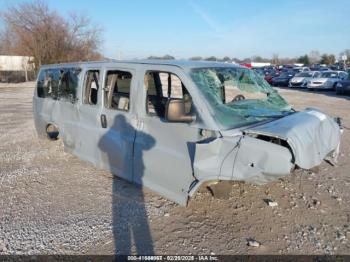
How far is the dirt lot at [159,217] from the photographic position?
10.9 ft

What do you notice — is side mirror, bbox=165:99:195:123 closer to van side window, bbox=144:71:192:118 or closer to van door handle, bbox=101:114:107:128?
van side window, bbox=144:71:192:118

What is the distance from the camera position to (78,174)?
17.6 ft

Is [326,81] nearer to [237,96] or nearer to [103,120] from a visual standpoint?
[237,96]

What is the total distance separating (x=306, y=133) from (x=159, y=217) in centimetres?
201

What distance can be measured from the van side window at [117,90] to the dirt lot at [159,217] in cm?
128

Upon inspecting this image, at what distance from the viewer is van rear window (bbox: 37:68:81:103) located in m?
5.55

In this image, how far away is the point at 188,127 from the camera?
3635 millimetres

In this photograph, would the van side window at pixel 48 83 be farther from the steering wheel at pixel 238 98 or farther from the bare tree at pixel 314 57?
the bare tree at pixel 314 57

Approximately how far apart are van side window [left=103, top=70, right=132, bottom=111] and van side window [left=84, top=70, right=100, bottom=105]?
323 mm

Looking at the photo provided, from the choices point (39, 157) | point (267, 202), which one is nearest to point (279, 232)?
point (267, 202)

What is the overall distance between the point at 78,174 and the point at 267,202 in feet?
10.4

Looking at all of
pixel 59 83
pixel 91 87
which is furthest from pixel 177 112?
pixel 59 83

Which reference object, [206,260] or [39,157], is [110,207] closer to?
[206,260]

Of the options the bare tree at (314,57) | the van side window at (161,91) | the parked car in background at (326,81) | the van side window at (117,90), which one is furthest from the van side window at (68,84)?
the bare tree at (314,57)
